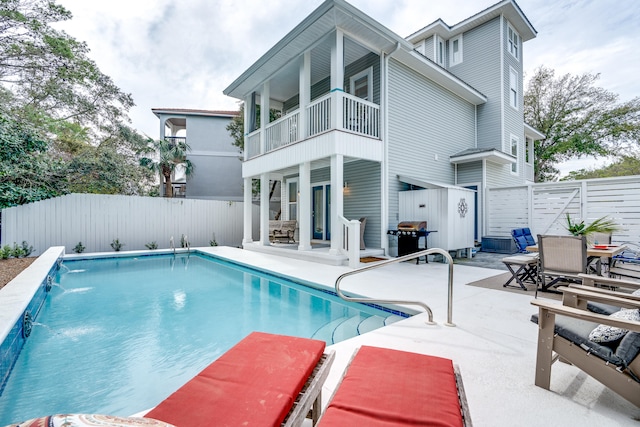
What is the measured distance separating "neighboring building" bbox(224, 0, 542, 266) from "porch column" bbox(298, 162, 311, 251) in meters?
0.03

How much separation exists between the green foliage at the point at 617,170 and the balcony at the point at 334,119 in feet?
66.5

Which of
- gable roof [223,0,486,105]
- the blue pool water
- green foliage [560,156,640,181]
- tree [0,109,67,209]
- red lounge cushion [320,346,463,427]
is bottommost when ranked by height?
the blue pool water

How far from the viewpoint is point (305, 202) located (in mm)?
8023

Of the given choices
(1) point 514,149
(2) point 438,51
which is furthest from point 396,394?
(2) point 438,51

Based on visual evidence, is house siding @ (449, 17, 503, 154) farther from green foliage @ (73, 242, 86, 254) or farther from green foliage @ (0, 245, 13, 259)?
green foliage @ (0, 245, 13, 259)

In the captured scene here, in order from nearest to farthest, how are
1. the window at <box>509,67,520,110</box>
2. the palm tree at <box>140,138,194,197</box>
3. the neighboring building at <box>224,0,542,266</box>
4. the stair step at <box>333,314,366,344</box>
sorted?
the stair step at <box>333,314,366,344</box>, the neighboring building at <box>224,0,542,266</box>, the window at <box>509,67,520,110</box>, the palm tree at <box>140,138,194,197</box>

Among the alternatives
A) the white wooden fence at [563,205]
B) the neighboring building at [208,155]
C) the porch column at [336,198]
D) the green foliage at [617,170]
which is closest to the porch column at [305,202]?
the porch column at [336,198]

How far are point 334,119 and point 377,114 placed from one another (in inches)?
69.5

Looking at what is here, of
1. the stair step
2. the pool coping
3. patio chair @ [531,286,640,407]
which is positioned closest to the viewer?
patio chair @ [531,286,640,407]

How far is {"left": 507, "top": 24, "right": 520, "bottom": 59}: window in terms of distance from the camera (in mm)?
12305

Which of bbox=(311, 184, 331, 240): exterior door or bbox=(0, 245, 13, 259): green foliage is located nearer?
bbox=(0, 245, 13, 259): green foliage

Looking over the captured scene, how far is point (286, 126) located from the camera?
9.41 meters

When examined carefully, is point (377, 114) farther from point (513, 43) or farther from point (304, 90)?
point (513, 43)

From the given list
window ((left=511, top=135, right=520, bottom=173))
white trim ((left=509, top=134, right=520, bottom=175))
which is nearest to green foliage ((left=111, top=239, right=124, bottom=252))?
white trim ((left=509, top=134, right=520, bottom=175))
